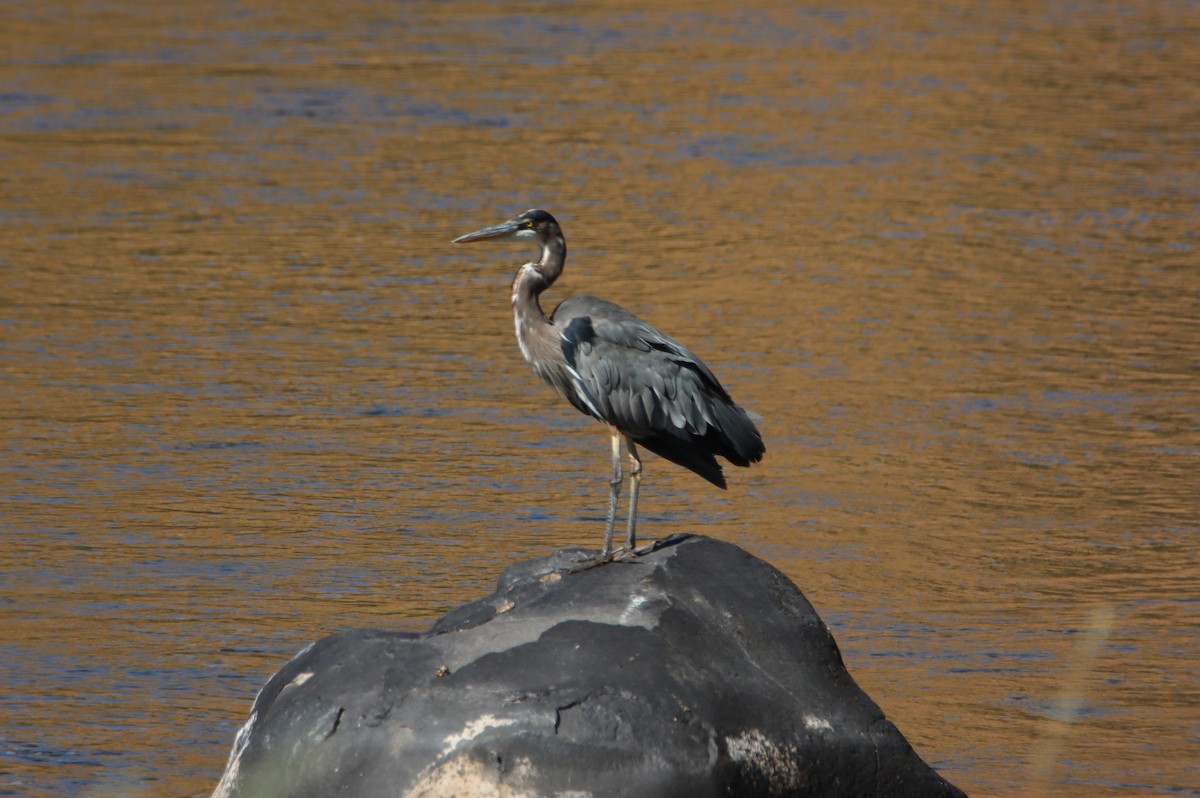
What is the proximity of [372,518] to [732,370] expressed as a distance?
3418 millimetres

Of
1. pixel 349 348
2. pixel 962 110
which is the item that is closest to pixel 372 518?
pixel 349 348

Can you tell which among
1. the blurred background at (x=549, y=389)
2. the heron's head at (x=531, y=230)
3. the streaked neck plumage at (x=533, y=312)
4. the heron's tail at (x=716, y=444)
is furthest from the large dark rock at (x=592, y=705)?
the heron's head at (x=531, y=230)

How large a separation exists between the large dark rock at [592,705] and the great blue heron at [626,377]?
0.70 meters

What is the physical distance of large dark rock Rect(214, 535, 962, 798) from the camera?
6141mm

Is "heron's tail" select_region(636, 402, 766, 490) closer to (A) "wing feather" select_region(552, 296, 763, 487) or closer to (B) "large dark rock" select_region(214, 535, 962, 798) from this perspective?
(A) "wing feather" select_region(552, 296, 763, 487)

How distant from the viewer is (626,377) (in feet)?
24.4

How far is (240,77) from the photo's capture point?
22.1 meters

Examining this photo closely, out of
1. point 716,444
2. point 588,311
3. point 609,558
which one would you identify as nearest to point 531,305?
point 588,311

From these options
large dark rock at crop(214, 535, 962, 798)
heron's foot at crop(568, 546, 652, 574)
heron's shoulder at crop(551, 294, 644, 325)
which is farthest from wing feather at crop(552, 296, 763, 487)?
large dark rock at crop(214, 535, 962, 798)

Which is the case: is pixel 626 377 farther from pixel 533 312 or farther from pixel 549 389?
pixel 549 389

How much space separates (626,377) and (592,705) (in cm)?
161

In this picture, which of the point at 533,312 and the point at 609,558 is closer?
the point at 609,558

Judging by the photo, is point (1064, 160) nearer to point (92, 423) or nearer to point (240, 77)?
point (240, 77)

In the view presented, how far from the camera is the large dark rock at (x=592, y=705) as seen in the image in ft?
20.1
